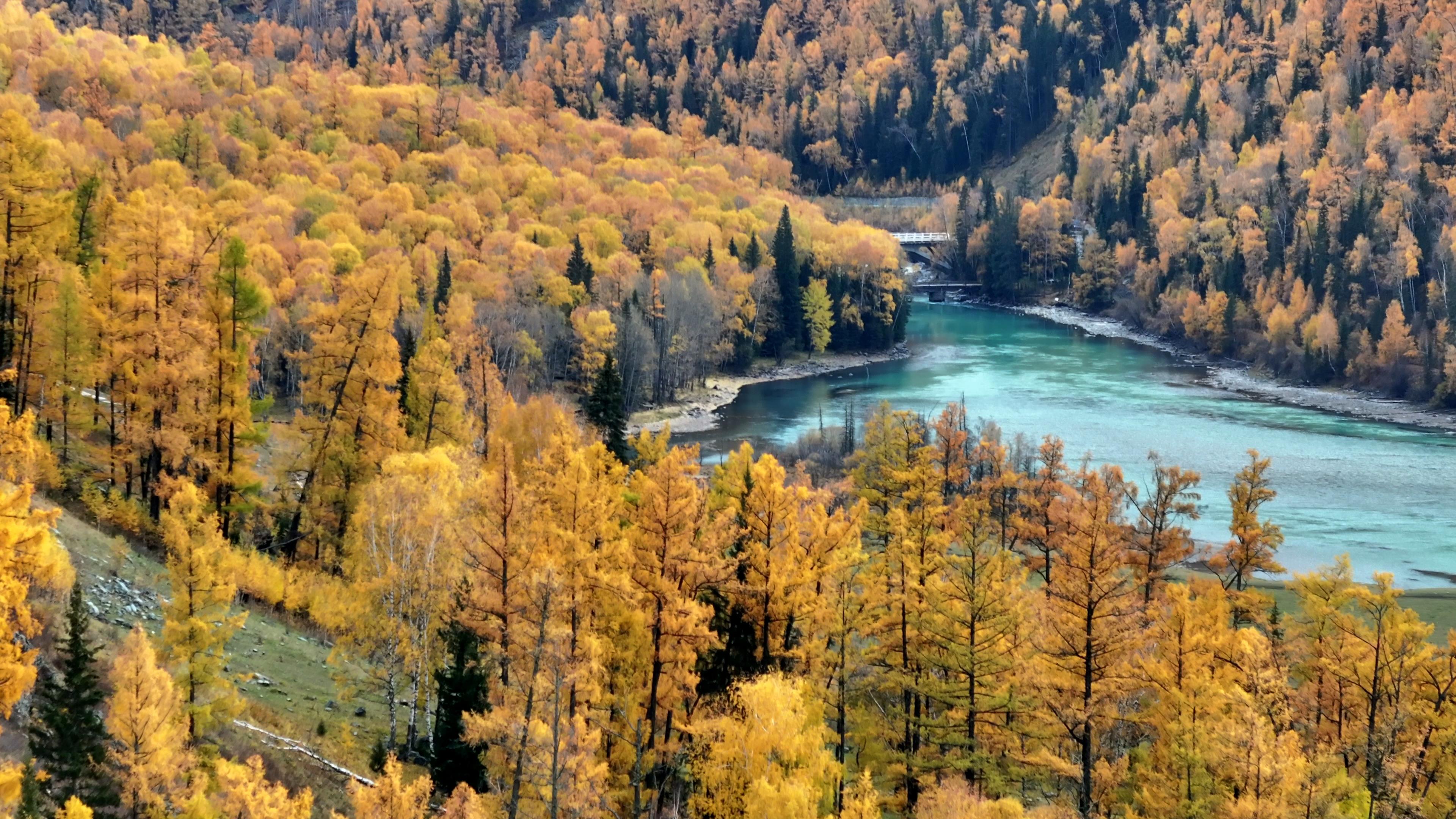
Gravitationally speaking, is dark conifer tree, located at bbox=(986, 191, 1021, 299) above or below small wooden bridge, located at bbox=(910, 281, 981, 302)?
above

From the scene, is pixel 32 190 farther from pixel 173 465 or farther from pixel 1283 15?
pixel 1283 15

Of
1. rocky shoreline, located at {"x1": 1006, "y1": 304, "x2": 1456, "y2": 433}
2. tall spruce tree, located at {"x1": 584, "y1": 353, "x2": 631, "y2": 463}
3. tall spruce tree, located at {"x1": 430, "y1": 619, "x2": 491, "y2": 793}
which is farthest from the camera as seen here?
rocky shoreline, located at {"x1": 1006, "y1": 304, "x2": 1456, "y2": 433}

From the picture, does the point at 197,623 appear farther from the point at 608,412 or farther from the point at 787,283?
the point at 787,283

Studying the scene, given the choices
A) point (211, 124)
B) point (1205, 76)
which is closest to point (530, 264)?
point (211, 124)

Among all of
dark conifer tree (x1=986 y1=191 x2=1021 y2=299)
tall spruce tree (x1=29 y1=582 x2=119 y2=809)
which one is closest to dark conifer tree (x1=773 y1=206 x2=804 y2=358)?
dark conifer tree (x1=986 y1=191 x2=1021 y2=299)

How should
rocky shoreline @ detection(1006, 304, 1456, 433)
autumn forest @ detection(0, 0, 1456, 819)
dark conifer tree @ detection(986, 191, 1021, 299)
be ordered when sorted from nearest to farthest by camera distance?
autumn forest @ detection(0, 0, 1456, 819)
rocky shoreline @ detection(1006, 304, 1456, 433)
dark conifer tree @ detection(986, 191, 1021, 299)

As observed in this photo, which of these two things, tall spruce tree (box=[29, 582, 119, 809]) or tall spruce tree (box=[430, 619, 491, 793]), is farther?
tall spruce tree (box=[430, 619, 491, 793])

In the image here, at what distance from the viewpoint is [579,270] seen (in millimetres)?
107812

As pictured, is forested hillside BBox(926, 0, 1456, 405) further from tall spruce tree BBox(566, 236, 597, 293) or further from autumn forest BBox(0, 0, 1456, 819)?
tall spruce tree BBox(566, 236, 597, 293)

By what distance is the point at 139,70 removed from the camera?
5723 inches

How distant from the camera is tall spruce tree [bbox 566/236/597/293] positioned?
108 metres

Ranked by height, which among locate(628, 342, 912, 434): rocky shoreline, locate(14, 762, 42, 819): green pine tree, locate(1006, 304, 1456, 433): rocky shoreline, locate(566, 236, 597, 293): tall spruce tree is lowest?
locate(628, 342, 912, 434): rocky shoreline

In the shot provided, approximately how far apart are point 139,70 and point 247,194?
153 ft

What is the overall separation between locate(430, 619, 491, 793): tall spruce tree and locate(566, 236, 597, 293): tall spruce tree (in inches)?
3151
